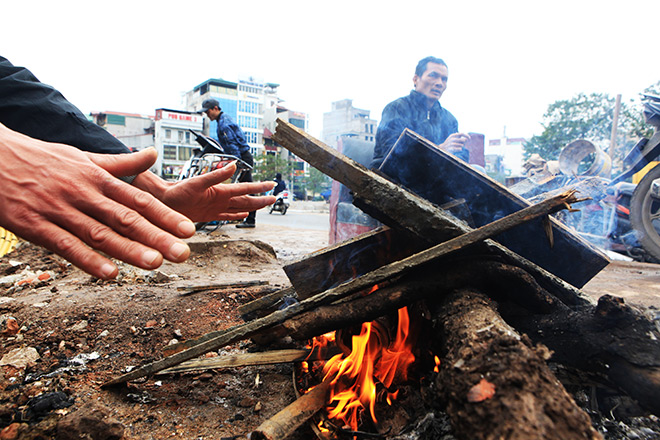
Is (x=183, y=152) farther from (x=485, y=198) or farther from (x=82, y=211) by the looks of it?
(x=82, y=211)

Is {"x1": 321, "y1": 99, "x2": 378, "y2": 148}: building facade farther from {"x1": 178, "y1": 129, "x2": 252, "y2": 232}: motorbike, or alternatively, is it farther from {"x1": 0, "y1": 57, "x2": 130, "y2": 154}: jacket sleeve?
{"x1": 0, "y1": 57, "x2": 130, "y2": 154}: jacket sleeve

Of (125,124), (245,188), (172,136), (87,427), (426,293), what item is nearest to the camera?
(87,427)

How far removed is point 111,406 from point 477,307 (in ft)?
6.18

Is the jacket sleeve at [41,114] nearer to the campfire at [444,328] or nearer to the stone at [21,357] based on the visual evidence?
the campfire at [444,328]

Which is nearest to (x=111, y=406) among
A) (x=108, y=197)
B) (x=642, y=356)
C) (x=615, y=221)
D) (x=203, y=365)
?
(x=203, y=365)

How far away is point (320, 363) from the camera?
2262 millimetres

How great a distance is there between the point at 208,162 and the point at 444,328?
6.71 meters

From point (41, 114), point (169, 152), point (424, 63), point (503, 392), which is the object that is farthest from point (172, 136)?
point (503, 392)

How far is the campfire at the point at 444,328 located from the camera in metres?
1.03

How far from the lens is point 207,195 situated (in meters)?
1.83

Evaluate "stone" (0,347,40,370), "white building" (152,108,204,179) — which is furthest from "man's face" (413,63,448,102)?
"white building" (152,108,204,179)

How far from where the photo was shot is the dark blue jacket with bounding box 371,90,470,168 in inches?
165

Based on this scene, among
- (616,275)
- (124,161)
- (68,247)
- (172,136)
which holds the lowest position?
(616,275)

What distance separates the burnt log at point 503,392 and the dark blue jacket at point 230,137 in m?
7.57
